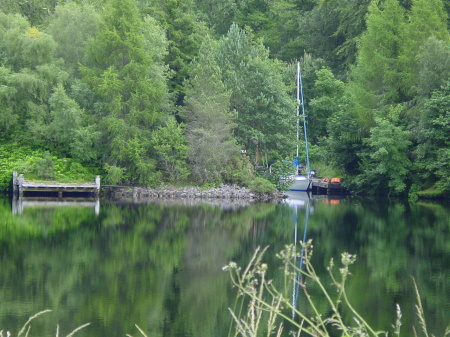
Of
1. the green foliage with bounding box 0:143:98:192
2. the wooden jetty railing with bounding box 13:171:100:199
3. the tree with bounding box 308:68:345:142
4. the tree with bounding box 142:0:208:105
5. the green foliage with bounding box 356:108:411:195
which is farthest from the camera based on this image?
the tree with bounding box 308:68:345:142

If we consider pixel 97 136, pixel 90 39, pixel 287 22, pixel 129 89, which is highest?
pixel 287 22

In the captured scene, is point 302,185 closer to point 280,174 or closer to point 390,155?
point 280,174

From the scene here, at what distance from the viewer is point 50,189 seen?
34.8m

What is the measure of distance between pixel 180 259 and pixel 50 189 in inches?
A: 709

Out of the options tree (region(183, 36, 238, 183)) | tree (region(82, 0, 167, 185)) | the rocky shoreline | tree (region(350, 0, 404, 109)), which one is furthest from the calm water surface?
tree (region(350, 0, 404, 109))

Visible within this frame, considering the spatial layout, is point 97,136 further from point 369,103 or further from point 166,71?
point 369,103

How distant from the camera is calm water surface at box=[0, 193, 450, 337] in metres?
12.0

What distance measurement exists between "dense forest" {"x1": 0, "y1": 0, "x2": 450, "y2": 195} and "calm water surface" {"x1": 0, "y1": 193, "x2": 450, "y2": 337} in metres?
4.97

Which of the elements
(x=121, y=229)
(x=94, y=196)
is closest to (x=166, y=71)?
(x=94, y=196)

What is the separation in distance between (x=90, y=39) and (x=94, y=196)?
7759 millimetres

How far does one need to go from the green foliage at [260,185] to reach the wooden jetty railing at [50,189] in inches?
282

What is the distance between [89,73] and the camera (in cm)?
3691

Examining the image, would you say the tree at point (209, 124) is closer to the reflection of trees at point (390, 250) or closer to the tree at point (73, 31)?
the tree at point (73, 31)

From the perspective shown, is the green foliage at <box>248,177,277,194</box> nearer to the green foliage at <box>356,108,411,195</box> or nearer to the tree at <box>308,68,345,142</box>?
the green foliage at <box>356,108,411,195</box>
